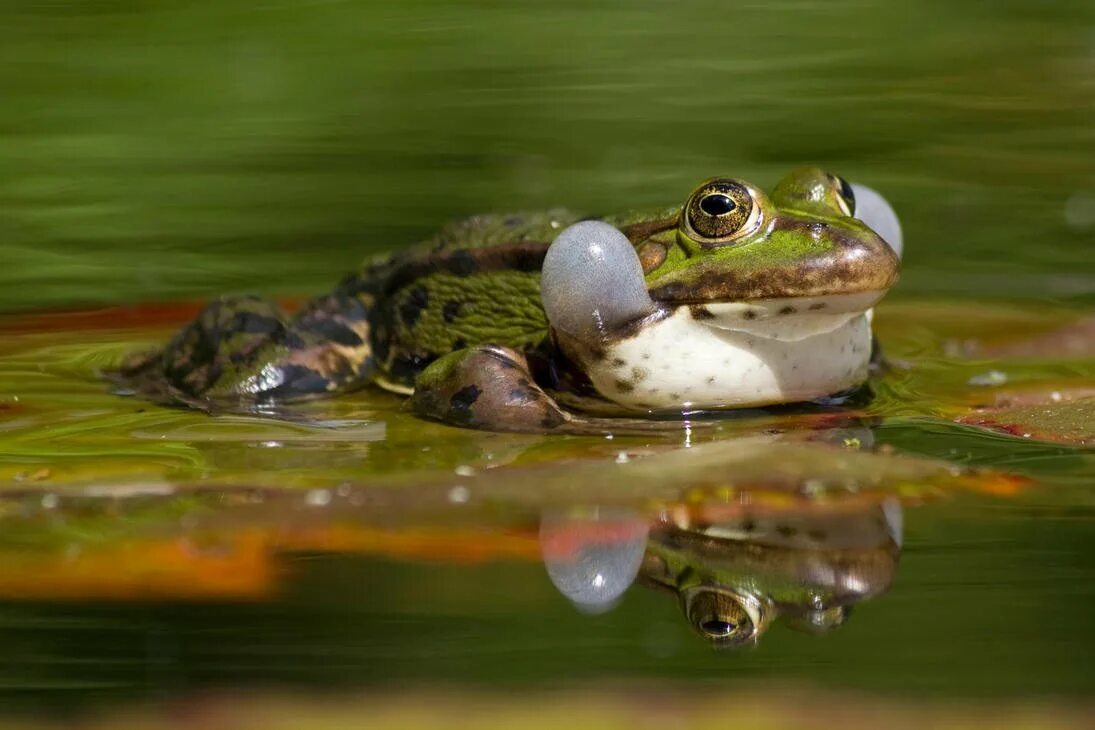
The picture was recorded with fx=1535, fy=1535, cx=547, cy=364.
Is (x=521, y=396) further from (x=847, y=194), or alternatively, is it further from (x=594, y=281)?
(x=847, y=194)

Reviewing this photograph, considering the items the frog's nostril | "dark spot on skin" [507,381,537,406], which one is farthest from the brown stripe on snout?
the frog's nostril

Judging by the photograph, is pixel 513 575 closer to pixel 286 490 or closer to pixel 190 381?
pixel 286 490

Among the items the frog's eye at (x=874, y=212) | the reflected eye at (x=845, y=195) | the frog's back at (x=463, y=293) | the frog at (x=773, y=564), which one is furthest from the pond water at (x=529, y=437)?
the reflected eye at (x=845, y=195)

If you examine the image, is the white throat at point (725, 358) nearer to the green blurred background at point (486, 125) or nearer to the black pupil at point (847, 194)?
the black pupil at point (847, 194)

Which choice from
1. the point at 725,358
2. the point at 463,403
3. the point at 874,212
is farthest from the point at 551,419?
the point at 874,212

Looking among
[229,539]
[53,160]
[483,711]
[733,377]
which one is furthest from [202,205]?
[483,711]

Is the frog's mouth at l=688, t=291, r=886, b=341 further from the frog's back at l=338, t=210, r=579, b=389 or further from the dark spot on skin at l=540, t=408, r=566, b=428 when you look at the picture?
the frog's back at l=338, t=210, r=579, b=389
